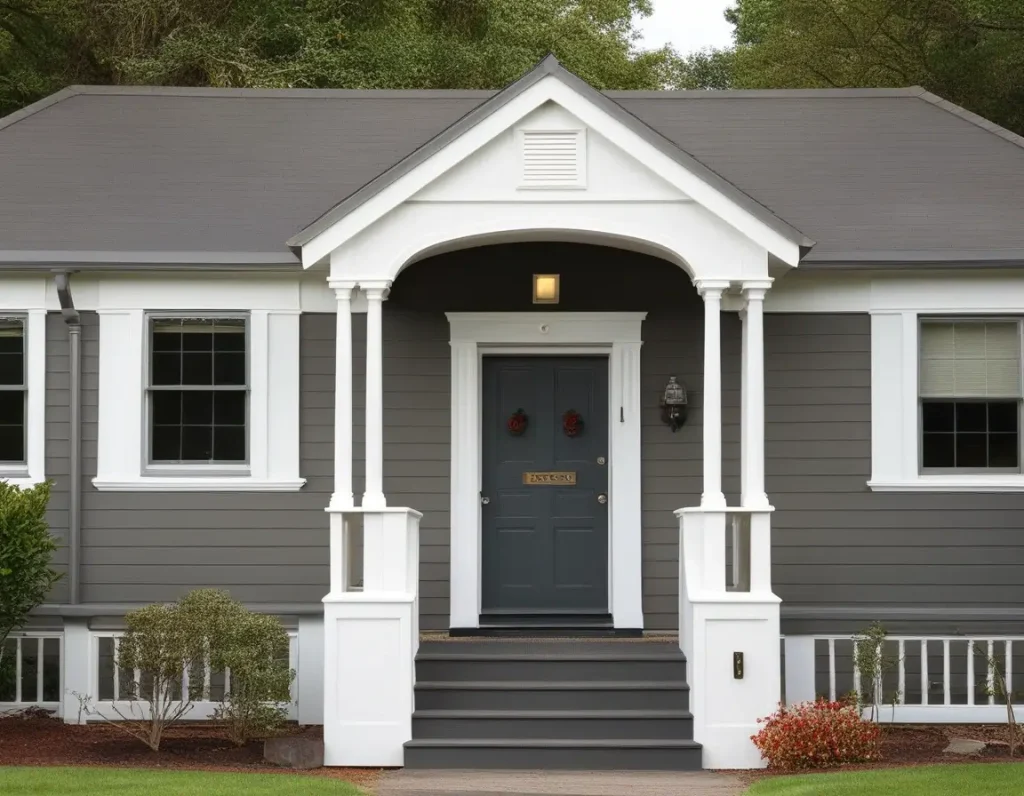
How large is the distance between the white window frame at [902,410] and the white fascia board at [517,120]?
1.69m

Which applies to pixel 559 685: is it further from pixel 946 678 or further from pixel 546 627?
pixel 946 678

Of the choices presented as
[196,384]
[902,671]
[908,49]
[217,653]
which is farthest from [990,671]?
[908,49]

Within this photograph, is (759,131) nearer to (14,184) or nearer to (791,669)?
(791,669)

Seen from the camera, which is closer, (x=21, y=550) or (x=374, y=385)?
(x=374, y=385)

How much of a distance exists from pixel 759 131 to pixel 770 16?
22080 mm

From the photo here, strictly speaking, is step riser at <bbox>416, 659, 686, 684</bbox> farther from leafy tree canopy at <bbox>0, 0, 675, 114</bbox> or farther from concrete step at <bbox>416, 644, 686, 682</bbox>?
leafy tree canopy at <bbox>0, 0, 675, 114</bbox>

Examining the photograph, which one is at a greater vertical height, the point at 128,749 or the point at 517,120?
the point at 517,120

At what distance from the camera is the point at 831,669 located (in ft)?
35.7

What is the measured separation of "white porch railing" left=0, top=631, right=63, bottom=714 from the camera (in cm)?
1116

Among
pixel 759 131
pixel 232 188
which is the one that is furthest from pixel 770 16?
pixel 232 188

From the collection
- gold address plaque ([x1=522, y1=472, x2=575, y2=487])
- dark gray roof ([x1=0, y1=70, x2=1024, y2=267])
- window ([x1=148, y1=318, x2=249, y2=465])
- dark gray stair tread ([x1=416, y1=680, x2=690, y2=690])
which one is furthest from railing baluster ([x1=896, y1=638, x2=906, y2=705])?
window ([x1=148, y1=318, x2=249, y2=465])

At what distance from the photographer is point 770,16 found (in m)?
33.8

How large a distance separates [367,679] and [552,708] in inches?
53.3

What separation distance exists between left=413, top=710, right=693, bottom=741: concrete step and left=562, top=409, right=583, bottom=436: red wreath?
8.16ft
